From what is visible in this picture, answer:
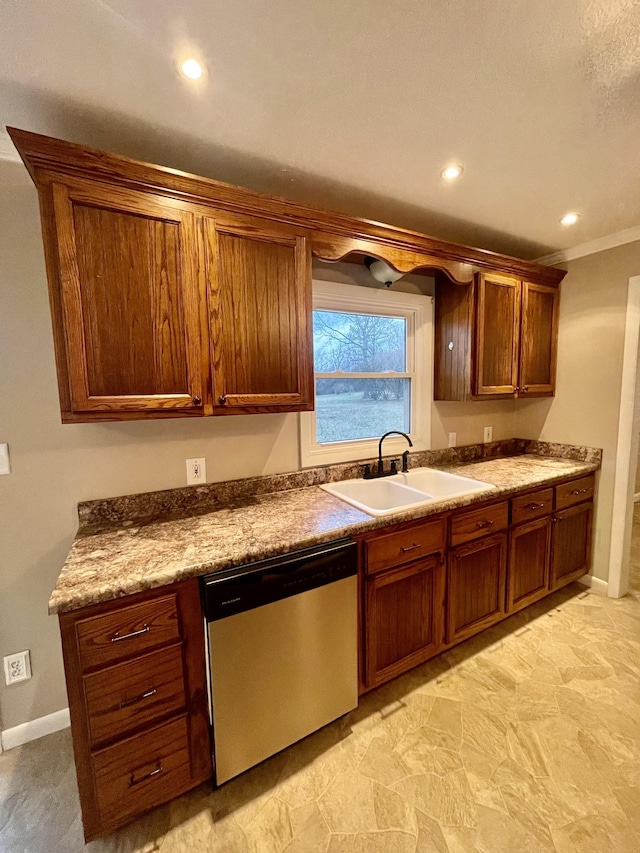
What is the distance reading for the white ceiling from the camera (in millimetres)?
966

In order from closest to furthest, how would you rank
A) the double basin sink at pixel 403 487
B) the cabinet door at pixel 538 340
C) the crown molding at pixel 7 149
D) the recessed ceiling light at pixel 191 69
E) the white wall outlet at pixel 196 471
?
the recessed ceiling light at pixel 191 69
the crown molding at pixel 7 149
the white wall outlet at pixel 196 471
the double basin sink at pixel 403 487
the cabinet door at pixel 538 340

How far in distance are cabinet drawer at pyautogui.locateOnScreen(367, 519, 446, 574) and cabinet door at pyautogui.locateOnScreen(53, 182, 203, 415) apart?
1.03 m

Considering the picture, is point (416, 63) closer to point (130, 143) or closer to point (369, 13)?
point (369, 13)

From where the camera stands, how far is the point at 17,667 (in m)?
1.60

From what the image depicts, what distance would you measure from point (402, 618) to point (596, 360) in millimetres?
2295

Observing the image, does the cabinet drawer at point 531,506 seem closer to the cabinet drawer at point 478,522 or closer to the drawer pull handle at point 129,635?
the cabinet drawer at point 478,522

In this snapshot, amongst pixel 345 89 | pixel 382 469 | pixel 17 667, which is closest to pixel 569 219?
pixel 345 89

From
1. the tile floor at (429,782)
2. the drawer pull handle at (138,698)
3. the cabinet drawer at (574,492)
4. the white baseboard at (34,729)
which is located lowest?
the tile floor at (429,782)

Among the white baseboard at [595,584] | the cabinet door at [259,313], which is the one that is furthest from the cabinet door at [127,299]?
the white baseboard at [595,584]

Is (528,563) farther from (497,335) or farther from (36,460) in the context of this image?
(36,460)

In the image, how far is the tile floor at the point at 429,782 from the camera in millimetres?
1267

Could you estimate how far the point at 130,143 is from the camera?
57.0 inches

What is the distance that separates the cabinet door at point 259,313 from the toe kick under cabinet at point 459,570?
85 cm

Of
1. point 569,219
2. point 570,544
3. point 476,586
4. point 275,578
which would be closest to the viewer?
point 275,578
